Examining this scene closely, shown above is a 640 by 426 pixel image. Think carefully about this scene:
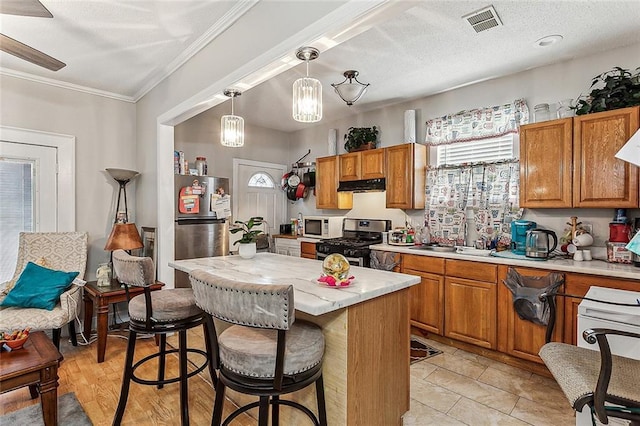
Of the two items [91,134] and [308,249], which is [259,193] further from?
[91,134]

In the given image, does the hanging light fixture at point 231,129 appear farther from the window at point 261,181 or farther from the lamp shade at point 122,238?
the window at point 261,181

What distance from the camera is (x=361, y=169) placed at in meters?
4.46

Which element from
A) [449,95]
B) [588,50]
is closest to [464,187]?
[449,95]

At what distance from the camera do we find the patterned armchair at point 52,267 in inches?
105

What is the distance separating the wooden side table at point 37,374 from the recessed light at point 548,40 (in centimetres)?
411

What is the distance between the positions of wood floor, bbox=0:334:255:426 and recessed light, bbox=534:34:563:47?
3.54 metres

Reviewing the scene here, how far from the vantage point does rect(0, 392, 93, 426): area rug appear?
2.09 m

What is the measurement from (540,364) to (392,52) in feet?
9.47

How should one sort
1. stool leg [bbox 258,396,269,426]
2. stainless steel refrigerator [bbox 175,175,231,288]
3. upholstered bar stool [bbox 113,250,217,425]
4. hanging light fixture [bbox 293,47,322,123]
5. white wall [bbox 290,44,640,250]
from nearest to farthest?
→ stool leg [bbox 258,396,269,426] → upholstered bar stool [bbox 113,250,217,425] → hanging light fixture [bbox 293,47,322,123] → white wall [bbox 290,44,640,250] → stainless steel refrigerator [bbox 175,175,231,288]

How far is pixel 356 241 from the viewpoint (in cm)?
437

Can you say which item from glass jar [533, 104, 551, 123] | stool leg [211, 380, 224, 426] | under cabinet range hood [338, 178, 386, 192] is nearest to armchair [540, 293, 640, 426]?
stool leg [211, 380, 224, 426]

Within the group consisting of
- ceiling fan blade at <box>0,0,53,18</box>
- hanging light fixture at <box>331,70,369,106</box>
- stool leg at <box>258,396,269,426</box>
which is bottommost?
stool leg at <box>258,396,269,426</box>

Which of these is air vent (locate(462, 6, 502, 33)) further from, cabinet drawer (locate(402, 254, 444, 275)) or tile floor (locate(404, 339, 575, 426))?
tile floor (locate(404, 339, 575, 426))

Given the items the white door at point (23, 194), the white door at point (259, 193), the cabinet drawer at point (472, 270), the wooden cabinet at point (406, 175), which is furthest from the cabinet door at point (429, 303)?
the white door at point (23, 194)
